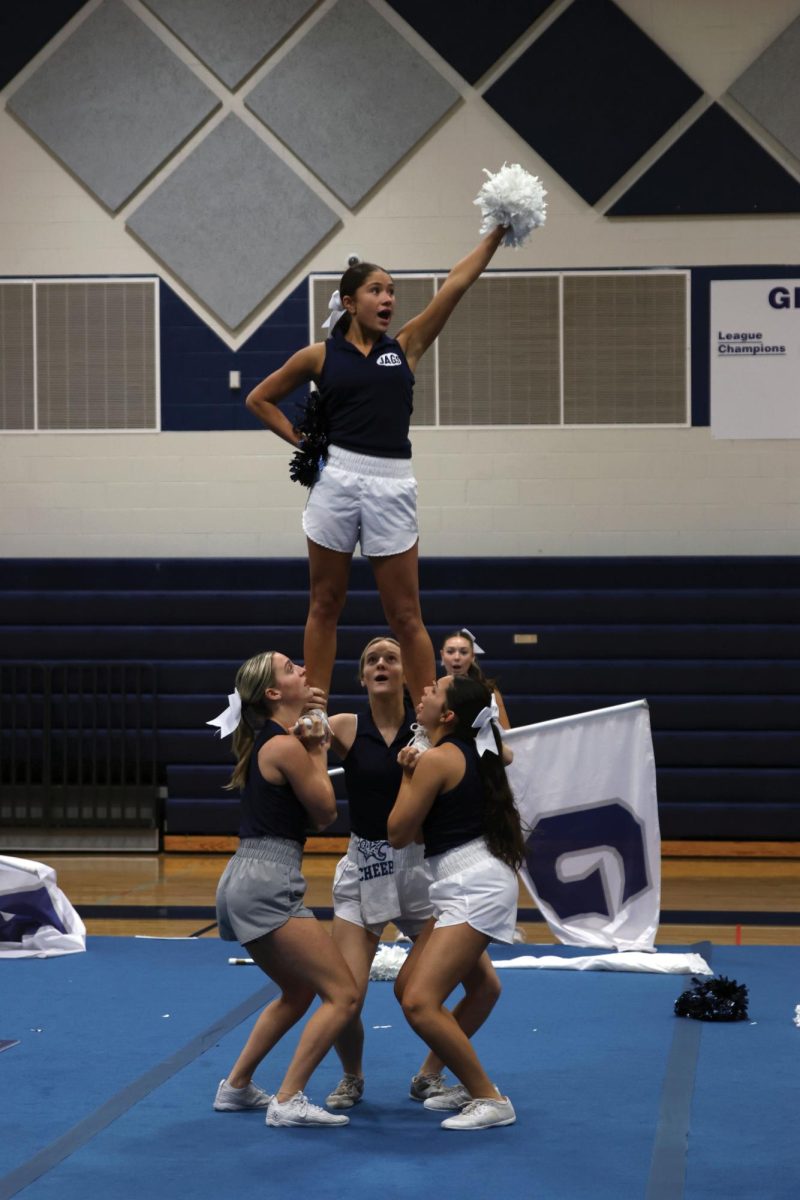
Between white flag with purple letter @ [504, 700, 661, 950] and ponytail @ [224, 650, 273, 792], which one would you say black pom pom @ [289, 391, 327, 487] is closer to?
ponytail @ [224, 650, 273, 792]

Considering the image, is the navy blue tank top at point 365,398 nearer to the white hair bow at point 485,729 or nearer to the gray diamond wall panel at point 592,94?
the white hair bow at point 485,729

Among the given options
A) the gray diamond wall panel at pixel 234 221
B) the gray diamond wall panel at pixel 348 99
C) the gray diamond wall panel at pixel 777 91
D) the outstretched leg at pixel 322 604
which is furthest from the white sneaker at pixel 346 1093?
the gray diamond wall panel at pixel 777 91

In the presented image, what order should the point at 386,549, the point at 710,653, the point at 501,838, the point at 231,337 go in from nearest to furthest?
1. the point at 501,838
2. the point at 386,549
3. the point at 710,653
4. the point at 231,337

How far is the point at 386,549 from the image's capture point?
4258mm

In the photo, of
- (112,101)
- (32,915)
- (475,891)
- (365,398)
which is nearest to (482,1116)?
(475,891)

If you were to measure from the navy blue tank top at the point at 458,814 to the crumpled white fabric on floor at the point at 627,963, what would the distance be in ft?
6.51

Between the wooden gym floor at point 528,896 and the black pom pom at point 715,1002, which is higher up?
the black pom pom at point 715,1002

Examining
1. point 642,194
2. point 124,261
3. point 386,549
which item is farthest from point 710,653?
point 386,549

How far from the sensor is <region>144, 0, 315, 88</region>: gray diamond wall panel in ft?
30.7

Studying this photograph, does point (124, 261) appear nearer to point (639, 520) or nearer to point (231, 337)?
point (231, 337)

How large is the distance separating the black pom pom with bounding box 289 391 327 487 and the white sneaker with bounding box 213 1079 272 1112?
1615mm

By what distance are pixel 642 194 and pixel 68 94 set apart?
3.59 m

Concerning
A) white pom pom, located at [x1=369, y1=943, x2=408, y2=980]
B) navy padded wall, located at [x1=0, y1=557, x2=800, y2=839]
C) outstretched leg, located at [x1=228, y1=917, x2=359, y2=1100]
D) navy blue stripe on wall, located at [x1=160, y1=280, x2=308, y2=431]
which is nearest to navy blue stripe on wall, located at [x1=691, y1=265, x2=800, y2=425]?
navy padded wall, located at [x1=0, y1=557, x2=800, y2=839]

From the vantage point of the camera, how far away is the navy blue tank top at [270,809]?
378 centimetres
